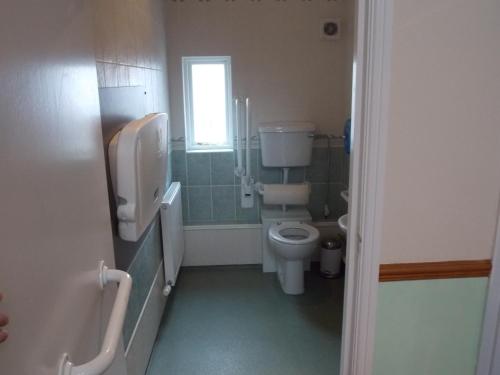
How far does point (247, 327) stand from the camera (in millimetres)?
2621

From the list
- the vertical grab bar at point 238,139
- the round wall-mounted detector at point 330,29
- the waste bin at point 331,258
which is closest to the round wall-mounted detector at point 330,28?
the round wall-mounted detector at point 330,29

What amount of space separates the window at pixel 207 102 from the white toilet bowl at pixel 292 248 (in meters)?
0.85

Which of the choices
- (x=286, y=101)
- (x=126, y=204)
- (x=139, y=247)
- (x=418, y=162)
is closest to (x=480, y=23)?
(x=418, y=162)

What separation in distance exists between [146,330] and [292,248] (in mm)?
1150

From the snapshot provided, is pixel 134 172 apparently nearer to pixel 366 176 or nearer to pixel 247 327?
pixel 366 176

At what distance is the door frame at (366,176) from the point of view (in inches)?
42.6

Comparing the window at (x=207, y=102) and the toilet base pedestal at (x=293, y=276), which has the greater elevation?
the window at (x=207, y=102)

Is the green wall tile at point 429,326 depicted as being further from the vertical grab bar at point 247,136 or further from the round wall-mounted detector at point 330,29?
the round wall-mounted detector at point 330,29

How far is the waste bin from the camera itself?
3252 millimetres

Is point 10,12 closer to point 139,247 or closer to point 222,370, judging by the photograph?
point 139,247

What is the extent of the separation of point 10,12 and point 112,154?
84 cm

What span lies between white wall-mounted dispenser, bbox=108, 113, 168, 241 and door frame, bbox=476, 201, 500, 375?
1.21 meters

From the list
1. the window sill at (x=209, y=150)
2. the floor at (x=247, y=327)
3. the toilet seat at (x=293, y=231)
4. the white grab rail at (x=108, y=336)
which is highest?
the window sill at (x=209, y=150)

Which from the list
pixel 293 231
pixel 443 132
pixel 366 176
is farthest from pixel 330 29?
pixel 366 176
